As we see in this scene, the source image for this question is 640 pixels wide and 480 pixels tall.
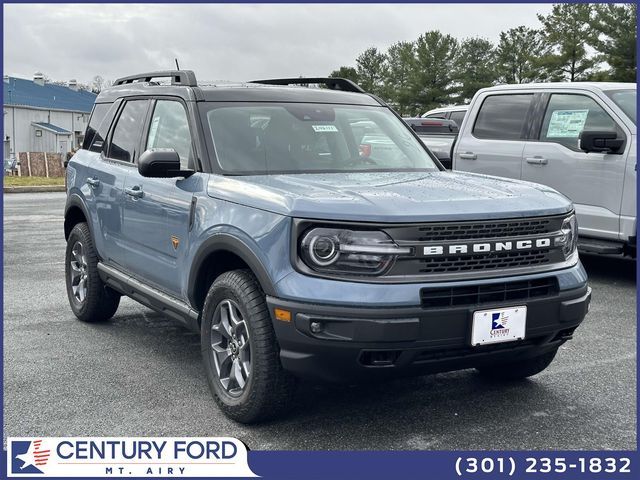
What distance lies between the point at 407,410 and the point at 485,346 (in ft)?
2.70

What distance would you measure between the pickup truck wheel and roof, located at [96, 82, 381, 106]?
1363 millimetres

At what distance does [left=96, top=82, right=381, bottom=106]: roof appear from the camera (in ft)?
16.3

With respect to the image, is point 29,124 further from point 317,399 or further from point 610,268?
point 317,399

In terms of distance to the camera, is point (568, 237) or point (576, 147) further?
point (576, 147)

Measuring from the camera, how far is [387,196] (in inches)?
152

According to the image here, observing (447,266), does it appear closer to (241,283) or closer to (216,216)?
(241,283)

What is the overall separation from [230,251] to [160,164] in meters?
0.80

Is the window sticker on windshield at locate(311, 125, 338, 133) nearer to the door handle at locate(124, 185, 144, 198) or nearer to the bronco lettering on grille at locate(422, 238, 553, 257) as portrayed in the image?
the door handle at locate(124, 185, 144, 198)

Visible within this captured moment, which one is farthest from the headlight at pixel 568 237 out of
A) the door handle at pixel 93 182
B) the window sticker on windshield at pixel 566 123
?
the window sticker on windshield at pixel 566 123

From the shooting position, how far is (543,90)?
28.3 ft

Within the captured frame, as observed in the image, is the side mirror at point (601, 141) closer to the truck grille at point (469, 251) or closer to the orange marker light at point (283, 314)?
the truck grille at point (469, 251)

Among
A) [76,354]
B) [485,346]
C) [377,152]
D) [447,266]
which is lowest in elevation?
[76,354]

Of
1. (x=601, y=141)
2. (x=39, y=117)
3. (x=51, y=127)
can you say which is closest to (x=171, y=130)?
(x=601, y=141)

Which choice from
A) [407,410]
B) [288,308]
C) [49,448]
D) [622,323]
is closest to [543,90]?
[622,323]
